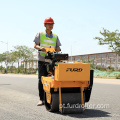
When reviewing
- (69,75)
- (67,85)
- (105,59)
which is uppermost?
(105,59)

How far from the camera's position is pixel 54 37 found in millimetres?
6535

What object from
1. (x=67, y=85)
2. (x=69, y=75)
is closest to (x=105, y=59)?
(x=67, y=85)

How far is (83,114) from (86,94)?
510 millimetres

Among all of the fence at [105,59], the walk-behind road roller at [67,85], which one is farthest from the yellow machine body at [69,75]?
the fence at [105,59]

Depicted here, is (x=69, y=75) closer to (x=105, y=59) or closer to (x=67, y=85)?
(x=67, y=85)

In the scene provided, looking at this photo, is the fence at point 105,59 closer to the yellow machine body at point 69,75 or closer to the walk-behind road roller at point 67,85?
the walk-behind road roller at point 67,85

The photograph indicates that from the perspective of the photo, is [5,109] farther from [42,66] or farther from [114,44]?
[114,44]

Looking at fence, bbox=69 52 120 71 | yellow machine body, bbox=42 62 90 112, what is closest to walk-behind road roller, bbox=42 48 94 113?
→ yellow machine body, bbox=42 62 90 112

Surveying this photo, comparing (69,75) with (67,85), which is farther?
(67,85)

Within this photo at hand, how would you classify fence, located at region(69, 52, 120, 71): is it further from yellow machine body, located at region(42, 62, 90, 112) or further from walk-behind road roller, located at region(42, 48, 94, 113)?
yellow machine body, located at region(42, 62, 90, 112)

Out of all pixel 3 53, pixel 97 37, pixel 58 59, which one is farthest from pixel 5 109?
pixel 3 53

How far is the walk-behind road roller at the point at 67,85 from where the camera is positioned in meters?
5.09

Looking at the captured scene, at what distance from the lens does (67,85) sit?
523 centimetres

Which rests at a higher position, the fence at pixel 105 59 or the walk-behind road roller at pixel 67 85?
the fence at pixel 105 59
